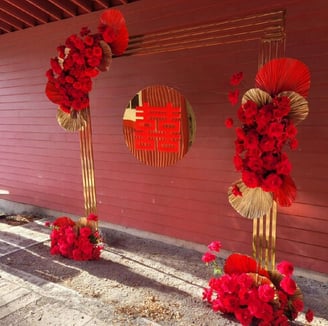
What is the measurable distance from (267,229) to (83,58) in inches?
95.1

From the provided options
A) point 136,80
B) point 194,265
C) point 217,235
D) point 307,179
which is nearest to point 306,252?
point 307,179

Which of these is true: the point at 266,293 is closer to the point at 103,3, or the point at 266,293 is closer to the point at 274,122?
the point at 274,122

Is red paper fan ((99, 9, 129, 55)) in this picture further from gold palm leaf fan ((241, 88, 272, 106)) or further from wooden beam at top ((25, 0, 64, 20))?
wooden beam at top ((25, 0, 64, 20))

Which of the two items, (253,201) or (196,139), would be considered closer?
(253,201)

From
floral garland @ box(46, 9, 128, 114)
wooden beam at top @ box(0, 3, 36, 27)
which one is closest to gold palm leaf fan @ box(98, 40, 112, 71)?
floral garland @ box(46, 9, 128, 114)

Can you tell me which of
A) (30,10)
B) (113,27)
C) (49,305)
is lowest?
(49,305)

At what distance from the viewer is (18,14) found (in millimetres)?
4871

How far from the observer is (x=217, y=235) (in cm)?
391

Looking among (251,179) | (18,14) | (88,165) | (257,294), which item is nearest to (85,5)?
(18,14)

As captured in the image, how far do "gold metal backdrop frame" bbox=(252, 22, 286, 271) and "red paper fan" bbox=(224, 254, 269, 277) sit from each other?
56 millimetres

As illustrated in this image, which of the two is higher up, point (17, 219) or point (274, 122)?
point (274, 122)

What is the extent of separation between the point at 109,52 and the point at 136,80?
36.7 inches

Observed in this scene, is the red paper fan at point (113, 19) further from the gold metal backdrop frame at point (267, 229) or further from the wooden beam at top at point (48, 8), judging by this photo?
the wooden beam at top at point (48, 8)

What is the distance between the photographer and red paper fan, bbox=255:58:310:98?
2.29 metres
